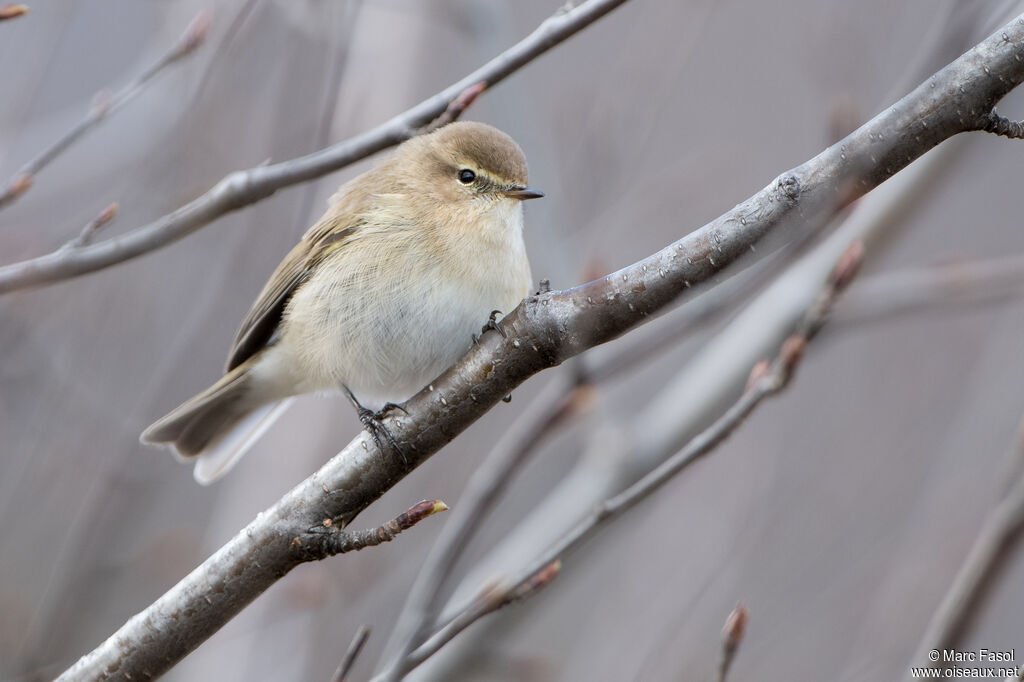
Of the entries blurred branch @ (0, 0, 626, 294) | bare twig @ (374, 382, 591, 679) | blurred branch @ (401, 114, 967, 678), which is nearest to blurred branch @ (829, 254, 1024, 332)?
blurred branch @ (401, 114, 967, 678)

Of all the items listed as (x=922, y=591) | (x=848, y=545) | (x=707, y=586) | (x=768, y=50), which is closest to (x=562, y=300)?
(x=707, y=586)

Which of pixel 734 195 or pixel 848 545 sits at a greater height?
pixel 734 195

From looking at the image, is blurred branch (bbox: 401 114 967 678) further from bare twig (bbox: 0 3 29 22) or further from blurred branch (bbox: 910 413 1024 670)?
bare twig (bbox: 0 3 29 22)

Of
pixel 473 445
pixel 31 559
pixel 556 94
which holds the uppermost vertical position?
Result: pixel 556 94

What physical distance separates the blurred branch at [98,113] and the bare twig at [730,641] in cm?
202

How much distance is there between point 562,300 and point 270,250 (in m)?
3.37

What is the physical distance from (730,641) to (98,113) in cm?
210

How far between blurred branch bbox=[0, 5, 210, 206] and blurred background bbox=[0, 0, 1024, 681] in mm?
495

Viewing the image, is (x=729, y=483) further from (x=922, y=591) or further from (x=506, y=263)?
(x=506, y=263)

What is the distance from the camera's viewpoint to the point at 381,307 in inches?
136

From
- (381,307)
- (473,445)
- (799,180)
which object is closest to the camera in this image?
(799,180)

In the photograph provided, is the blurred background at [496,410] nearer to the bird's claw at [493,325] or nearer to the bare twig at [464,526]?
the bird's claw at [493,325]

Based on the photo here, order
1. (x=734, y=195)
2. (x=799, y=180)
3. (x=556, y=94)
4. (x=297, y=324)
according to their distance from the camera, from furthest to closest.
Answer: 1. (x=556, y=94)
2. (x=734, y=195)
3. (x=297, y=324)
4. (x=799, y=180)

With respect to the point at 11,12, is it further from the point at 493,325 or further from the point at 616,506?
the point at 616,506
